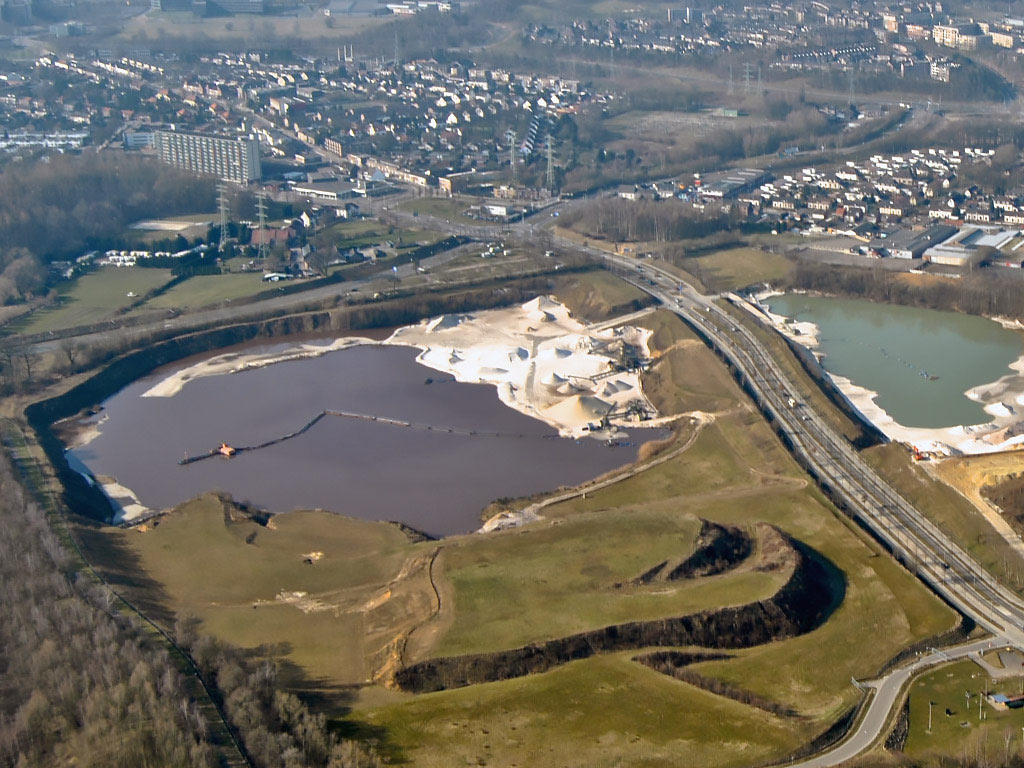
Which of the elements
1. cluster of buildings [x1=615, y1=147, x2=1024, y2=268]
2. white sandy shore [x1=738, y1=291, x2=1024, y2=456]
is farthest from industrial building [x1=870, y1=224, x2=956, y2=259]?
white sandy shore [x1=738, y1=291, x2=1024, y2=456]

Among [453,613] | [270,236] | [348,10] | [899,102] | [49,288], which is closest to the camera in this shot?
[453,613]

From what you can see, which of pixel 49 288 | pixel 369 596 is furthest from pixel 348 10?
pixel 369 596

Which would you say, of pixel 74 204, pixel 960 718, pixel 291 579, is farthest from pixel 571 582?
pixel 74 204

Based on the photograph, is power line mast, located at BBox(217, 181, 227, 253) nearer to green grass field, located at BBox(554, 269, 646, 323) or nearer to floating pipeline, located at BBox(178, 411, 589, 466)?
green grass field, located at BBox(554, 269, 646, 323)

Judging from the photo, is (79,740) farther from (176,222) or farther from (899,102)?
(899,102)

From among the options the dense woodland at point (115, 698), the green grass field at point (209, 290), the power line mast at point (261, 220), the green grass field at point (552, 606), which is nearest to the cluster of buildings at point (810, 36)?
the power line mast at point (261, 220)

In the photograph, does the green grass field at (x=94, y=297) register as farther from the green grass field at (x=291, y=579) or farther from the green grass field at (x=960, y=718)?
the green grass field at (x=960, y=718)

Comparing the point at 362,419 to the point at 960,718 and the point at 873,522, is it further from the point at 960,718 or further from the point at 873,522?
the point at 960,718
